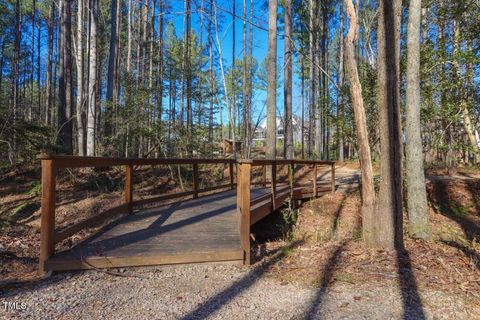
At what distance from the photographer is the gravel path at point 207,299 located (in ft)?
8.55

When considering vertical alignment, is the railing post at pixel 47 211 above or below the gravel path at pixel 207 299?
above

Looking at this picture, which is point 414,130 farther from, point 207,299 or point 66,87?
point 66,87

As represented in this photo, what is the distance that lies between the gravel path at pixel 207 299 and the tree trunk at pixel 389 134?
1.36 metres

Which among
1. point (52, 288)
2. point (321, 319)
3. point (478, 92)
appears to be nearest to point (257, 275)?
point (321, 319)

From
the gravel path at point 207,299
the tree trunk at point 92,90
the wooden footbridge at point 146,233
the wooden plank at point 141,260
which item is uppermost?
the tree trunk at point 92,90

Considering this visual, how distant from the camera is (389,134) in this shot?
14.6 feet

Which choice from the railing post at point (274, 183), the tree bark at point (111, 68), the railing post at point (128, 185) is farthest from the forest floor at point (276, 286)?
the tree bark at point (111, 68)

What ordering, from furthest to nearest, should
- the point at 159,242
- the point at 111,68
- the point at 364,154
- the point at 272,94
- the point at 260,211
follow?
1. the point at 111,68
2. the point at 272,94
3. the point at 260,211
4. the point at 364,154
5. the point at 159,242

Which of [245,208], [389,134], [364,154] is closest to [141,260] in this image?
[245,208]

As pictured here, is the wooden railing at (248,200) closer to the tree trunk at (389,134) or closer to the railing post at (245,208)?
the railing post at (245,208)

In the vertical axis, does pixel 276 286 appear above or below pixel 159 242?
below

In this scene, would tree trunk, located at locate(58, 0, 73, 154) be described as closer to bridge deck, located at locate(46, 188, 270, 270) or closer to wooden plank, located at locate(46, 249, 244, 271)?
bridge deck, located at locate(46, 188, 270, 270)

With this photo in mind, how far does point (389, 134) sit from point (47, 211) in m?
4.49

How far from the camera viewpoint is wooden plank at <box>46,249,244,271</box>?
10.9ft
